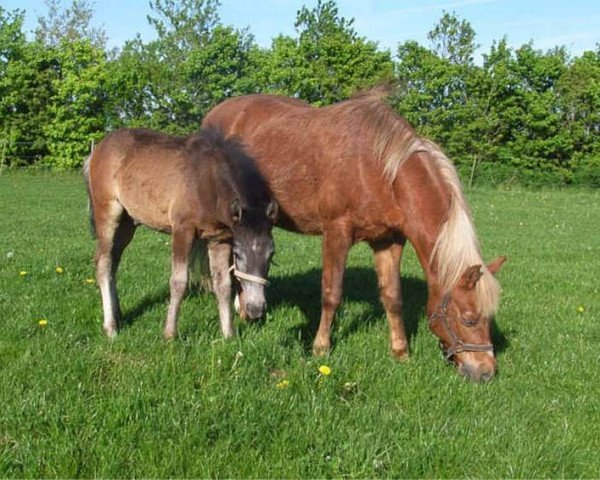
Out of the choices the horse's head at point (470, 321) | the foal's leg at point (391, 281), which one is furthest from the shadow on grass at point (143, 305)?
the horse's head at point (470, 321)

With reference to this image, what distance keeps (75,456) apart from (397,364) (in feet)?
7.98

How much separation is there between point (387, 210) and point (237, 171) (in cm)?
123

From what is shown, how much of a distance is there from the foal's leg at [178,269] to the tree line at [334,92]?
81.9 ft

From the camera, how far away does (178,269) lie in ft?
18.0

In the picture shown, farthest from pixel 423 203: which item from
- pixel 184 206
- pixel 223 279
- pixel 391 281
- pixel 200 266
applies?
pixel 200 266

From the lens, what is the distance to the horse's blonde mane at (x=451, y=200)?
498 centimetres

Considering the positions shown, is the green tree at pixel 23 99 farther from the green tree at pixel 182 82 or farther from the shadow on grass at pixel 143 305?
the shadow on grass at pixel 143 305

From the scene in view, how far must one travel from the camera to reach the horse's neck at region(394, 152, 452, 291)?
17.1 ft

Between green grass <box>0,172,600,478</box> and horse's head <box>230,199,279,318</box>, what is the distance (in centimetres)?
29

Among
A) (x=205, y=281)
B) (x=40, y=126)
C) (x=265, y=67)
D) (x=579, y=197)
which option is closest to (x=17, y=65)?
(x=40, y=126)

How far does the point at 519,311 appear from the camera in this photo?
23.2ft

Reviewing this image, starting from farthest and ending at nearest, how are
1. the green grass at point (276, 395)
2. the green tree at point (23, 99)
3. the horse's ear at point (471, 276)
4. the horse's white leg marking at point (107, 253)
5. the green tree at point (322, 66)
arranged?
1. the green tree at point (322, 66)
2. the green tree at point (23, 99)
3. the horse's white leg marking at point (107, 253)
4. the horse's ear at point (471, 276)
5. the green grass at point (276, 395)

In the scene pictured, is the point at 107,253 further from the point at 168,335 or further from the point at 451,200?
the point at 451,200

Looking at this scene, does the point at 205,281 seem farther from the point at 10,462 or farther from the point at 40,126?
the point at 40,126
